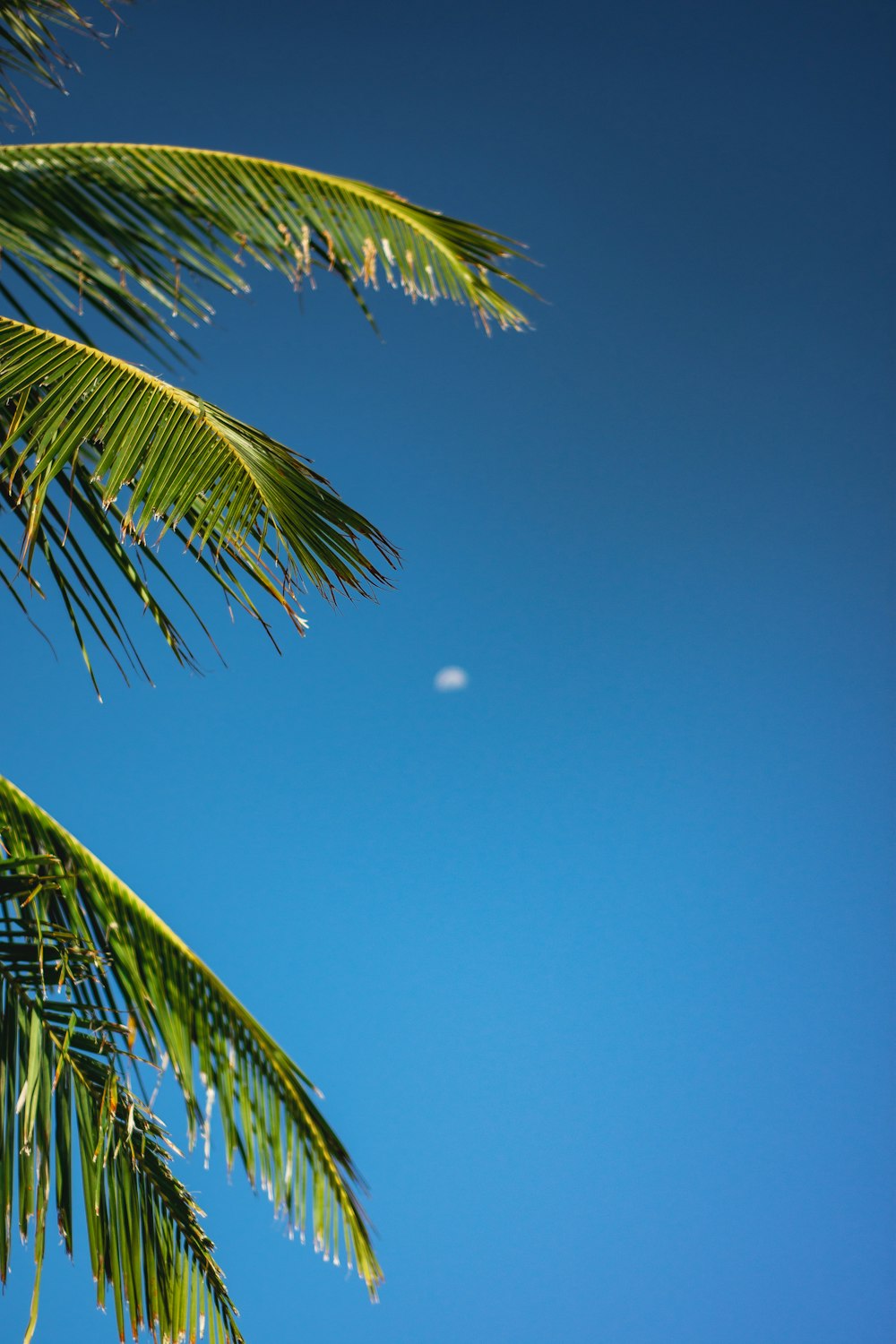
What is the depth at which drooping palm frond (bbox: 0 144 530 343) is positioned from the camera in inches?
107

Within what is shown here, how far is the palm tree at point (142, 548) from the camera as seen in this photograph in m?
2.04

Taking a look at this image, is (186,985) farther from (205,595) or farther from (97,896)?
(205,595)

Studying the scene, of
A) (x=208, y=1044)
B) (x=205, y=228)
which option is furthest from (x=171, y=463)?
(x=208, y=1044)

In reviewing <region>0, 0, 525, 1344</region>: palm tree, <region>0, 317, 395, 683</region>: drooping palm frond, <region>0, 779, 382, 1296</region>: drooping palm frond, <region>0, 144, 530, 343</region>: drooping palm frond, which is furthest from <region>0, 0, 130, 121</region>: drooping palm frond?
<region>0, 779, 382, 1296</region>: drooping palm frond

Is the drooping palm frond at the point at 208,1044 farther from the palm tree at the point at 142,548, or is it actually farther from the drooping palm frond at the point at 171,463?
the drooping palm frond at the point at 171,463

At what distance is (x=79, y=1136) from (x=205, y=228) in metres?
2.09

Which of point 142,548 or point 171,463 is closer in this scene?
point 171,463

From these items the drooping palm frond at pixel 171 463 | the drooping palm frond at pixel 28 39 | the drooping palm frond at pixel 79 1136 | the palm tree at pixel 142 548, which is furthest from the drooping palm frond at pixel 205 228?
the drooping palm frond at pixel 79 1136

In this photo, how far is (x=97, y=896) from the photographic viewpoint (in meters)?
2.77

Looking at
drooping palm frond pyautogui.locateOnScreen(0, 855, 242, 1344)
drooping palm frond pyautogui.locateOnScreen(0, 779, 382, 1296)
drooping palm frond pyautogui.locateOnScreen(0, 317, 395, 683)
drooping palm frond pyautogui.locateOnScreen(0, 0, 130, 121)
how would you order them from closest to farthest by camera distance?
drooping palm frond pyautogui.locateOnScreen(0, 317, 395, 683), drooping palm frond pyautogui.locateOnScreen(0, 855, 242, 1344), drooping palm frond pyautogui.locateOnScreen(0, 779, 382, 1296), drooping palm frond pyautogui.locateOnScreen(0, 0, 130, 121)

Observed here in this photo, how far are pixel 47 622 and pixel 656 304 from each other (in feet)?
22.7

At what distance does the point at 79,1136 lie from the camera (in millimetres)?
2320

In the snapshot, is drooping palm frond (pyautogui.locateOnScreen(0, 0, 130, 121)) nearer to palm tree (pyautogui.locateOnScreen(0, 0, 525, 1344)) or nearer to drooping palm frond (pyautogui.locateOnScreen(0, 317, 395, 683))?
palm tree (pyautogui.locateOnScreen(0, 0, 525, 1344))

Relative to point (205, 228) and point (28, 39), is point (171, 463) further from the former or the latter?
point (28, 39)
